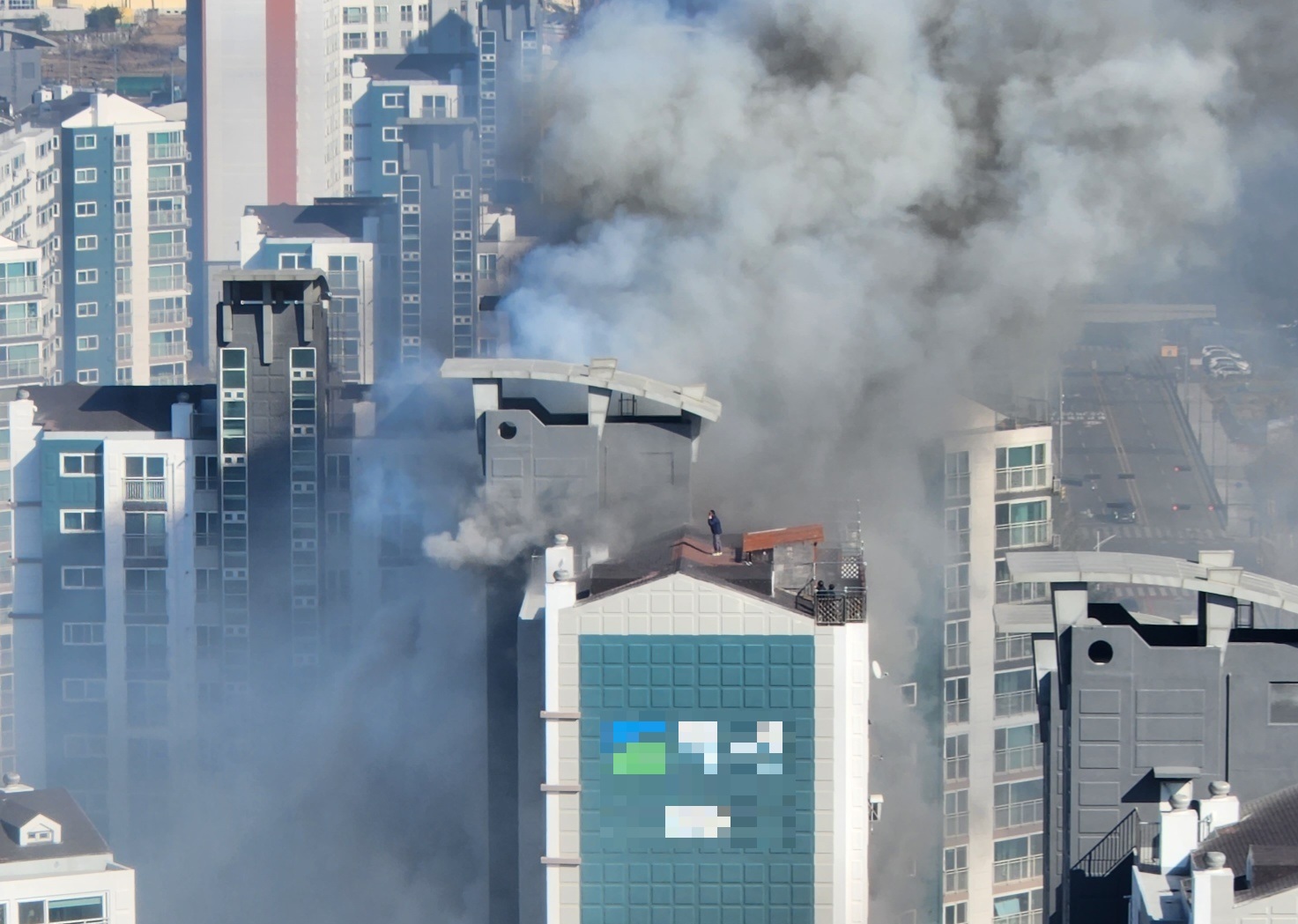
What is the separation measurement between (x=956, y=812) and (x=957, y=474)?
20.7 ft

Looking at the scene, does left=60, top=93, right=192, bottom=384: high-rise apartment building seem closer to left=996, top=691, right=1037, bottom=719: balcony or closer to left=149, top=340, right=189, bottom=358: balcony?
left=149, top=340, right=189, bottom=358: balcony

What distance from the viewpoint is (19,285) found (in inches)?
3066

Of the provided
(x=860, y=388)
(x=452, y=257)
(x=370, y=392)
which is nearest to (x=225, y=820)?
(x=370, y=392)

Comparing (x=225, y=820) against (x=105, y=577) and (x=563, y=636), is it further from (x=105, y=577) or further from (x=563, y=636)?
(x=563, y=636)

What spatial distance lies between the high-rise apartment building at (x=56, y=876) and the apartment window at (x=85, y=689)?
1406cm

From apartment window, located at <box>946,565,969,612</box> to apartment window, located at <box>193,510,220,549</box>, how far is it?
43.3 feet

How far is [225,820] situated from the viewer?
58312mm

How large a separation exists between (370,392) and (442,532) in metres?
9.01

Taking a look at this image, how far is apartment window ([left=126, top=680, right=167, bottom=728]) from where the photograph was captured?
6162 cm

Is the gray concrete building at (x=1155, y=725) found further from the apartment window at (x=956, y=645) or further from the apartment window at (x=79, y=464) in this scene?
the apartment window at (x=79, y=464)

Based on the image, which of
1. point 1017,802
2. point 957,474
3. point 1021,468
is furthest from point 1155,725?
point 1017,802

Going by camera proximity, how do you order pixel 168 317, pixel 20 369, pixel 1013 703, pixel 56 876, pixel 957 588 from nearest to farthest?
pixel 56 876
pixel 957 588
pixel 1013 703
pixel 20 369
pixel 168 317

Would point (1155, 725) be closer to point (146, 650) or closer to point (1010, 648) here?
point (1010, 648)

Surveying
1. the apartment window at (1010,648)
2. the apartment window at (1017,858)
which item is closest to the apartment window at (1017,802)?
the apartment window at (1017,858)
